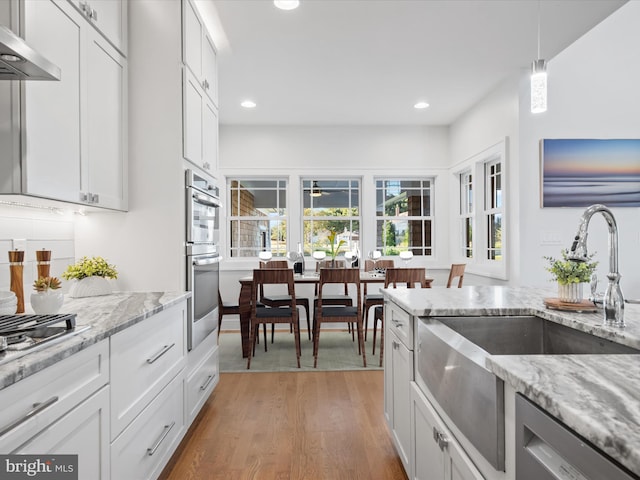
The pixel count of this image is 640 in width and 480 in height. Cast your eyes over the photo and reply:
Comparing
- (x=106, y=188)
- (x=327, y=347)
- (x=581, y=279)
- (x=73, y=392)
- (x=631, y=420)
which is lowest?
(x=327, y=347)

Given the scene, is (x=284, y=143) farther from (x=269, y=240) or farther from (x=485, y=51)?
(x=485, y=51)

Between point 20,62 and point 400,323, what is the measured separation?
179 cm

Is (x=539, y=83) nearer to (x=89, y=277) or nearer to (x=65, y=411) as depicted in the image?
(x=65, y=411)

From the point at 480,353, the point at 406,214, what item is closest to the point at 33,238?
the point at 480,353

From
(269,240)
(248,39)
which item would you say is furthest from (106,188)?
(269,240)

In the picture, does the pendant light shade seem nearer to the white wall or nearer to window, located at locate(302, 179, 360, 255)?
the white wall

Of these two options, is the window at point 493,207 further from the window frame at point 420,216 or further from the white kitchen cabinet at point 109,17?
the white kitchen cabinet at point 109,17

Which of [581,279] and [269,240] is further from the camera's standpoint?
[269,240]

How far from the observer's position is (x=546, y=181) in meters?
3.70

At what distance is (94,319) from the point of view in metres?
1.51

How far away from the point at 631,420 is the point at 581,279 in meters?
1.11

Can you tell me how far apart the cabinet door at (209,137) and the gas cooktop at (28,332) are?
167 centimetres

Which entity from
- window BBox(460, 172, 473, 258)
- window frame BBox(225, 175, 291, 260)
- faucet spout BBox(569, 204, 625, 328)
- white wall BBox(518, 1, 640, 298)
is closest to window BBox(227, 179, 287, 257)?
window frame BBox(225, 175, 291, 260)

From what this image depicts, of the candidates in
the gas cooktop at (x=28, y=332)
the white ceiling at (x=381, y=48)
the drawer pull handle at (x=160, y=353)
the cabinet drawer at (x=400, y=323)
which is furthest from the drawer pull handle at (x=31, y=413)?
the white ceiling at (x=381, y=48)
